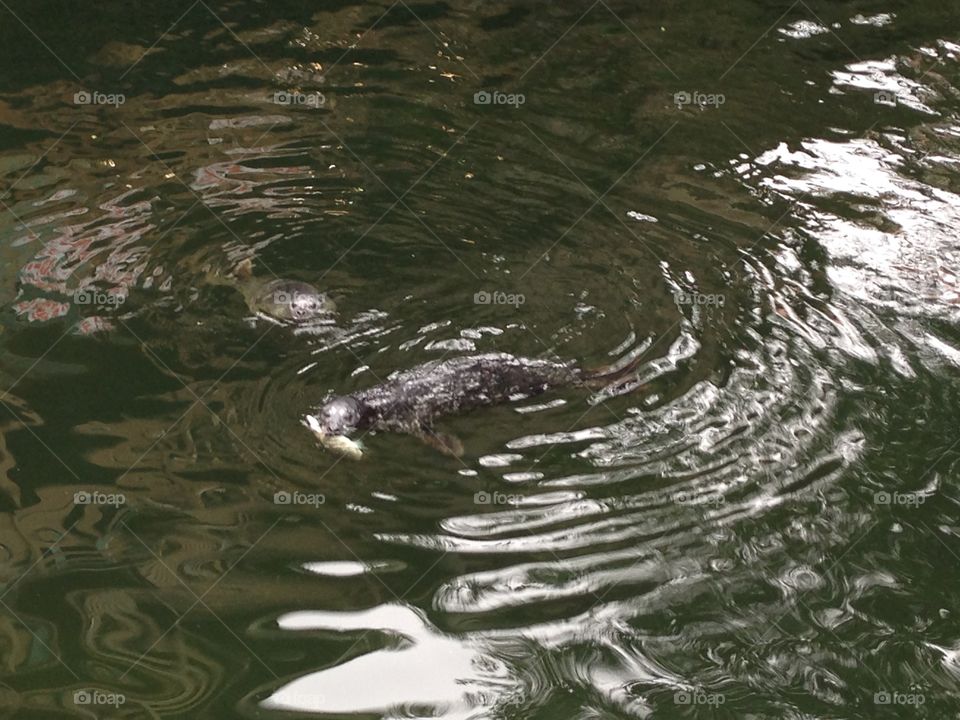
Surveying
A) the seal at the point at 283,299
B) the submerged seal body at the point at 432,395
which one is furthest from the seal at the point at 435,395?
the seal at the point at 283,299

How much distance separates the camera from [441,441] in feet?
18.7

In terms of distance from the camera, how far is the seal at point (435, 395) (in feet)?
18.4

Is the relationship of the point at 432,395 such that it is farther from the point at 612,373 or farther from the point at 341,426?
the point at 612,373

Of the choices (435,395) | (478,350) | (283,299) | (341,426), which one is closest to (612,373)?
(478,350)

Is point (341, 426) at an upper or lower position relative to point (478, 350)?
upper

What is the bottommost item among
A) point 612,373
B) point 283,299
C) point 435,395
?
point 612,373

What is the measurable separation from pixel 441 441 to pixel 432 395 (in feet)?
0.81

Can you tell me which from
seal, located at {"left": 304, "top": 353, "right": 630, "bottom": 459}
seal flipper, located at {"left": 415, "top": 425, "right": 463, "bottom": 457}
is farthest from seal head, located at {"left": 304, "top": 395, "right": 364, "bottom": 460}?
seal flipper, located at {"left": 415, "top": 425, "right": 463, "bottom": 457}

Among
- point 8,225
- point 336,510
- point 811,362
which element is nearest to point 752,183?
point 811,362

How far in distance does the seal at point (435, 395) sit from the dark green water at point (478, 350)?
9cm

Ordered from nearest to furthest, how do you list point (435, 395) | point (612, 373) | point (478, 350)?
point (435, 395), point (612, 373), point (478, 350)

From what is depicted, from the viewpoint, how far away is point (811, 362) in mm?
6352

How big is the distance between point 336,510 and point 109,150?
13.0 feet

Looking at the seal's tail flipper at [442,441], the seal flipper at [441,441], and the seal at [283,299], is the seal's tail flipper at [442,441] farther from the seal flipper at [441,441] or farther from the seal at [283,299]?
the seal at [283,299]
